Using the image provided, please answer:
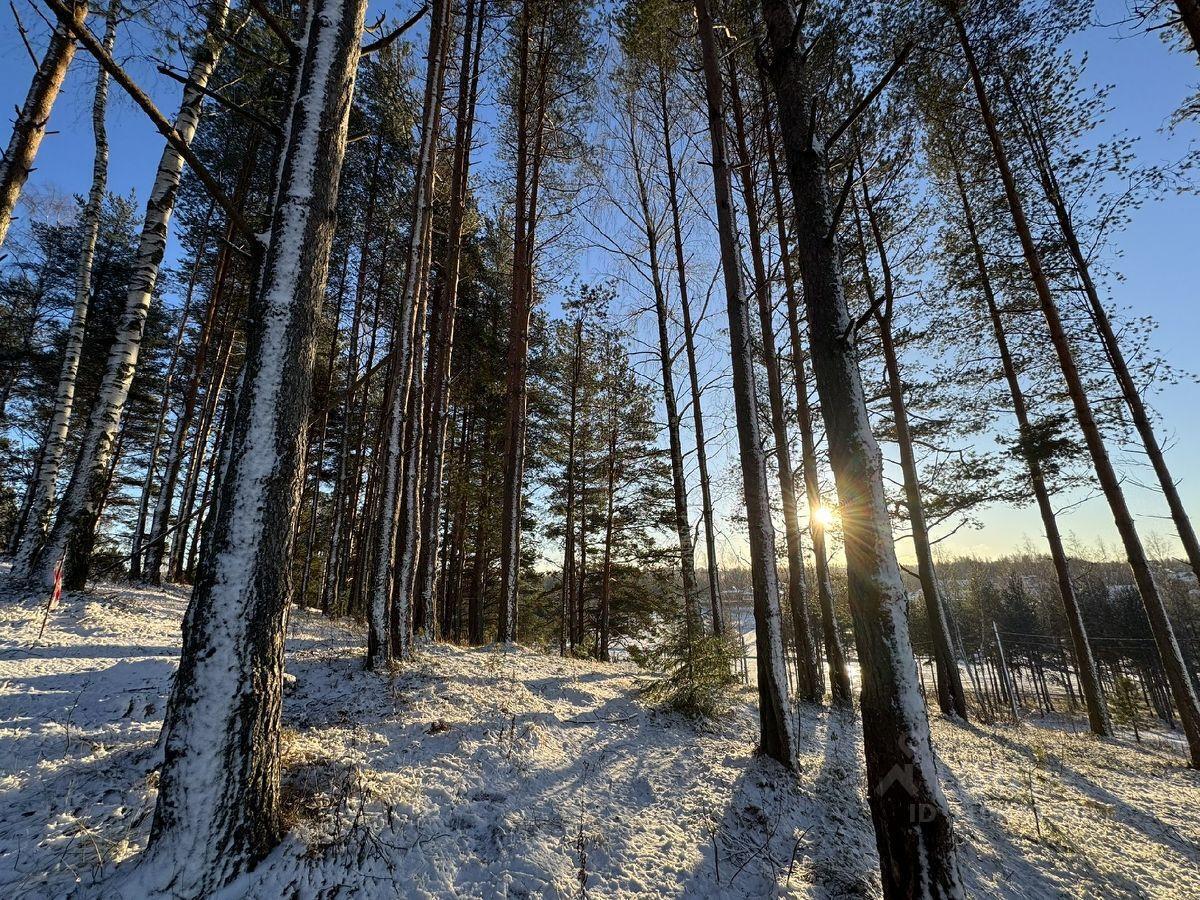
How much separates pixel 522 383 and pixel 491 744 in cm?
653

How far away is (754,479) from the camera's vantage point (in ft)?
17.4

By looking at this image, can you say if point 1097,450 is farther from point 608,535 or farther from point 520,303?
point 608,535

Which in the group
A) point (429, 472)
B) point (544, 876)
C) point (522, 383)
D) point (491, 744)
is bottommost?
point (544, 876)

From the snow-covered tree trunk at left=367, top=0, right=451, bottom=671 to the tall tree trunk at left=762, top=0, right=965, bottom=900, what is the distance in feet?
15.1

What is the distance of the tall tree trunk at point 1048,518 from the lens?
34.3 feet

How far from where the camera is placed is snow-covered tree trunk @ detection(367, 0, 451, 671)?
548 cm

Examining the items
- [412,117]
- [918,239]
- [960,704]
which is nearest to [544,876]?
[412,117]

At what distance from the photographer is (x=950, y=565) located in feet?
252

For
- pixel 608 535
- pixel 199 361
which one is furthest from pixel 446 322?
pixel 608 535

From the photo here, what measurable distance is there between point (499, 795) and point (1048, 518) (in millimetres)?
13833

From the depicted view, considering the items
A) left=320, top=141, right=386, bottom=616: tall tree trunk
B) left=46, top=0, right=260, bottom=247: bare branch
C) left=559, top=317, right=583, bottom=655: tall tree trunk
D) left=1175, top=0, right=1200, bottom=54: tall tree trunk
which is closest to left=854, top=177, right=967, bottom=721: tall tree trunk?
left=1175, top=0, right=1200, bottom=54: tall tree trunk

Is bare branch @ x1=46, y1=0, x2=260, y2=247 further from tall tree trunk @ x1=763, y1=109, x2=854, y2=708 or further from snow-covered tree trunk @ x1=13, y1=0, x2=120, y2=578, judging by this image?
tall tree trunk @ x1=763, y1=109, x2=854, y2=708

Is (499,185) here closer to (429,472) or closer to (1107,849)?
(429,472)

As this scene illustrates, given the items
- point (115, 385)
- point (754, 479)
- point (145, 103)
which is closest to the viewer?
point (145, 103)
